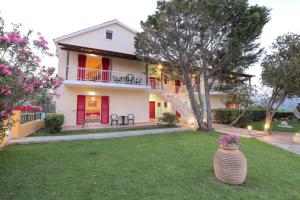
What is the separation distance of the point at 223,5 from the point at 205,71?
168 inches

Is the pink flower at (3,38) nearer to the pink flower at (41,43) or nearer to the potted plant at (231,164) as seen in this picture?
the pink flower at (41,43)

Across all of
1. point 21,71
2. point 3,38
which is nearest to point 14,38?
point 3,38

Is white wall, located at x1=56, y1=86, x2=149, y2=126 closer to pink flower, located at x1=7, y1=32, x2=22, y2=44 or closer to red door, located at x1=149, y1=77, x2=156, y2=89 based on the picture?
red door, located at x1=149, y1=77, x2=156, y2=89

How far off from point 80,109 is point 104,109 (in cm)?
197

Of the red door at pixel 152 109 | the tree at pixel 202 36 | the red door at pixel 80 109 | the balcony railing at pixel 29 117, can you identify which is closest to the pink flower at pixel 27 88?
the balcony railing at pixel 29 117

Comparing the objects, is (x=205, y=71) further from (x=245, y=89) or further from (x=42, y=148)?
(x=42, y=148)

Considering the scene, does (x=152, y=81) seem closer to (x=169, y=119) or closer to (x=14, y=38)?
(x=169, y=119)

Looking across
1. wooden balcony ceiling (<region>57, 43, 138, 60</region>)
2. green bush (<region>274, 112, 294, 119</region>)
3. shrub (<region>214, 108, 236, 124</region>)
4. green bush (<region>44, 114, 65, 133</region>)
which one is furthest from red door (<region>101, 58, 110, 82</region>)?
green bush (<region>274, 112, 294, 119</region>)

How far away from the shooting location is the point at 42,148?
24.7 feet

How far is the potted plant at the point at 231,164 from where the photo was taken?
4.60m

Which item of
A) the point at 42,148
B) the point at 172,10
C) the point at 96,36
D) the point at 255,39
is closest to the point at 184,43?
the point at 172,10

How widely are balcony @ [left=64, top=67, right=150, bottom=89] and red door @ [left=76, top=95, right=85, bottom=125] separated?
62.2 inches

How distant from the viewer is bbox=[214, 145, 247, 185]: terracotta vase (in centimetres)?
460

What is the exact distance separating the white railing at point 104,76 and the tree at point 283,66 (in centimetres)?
993
